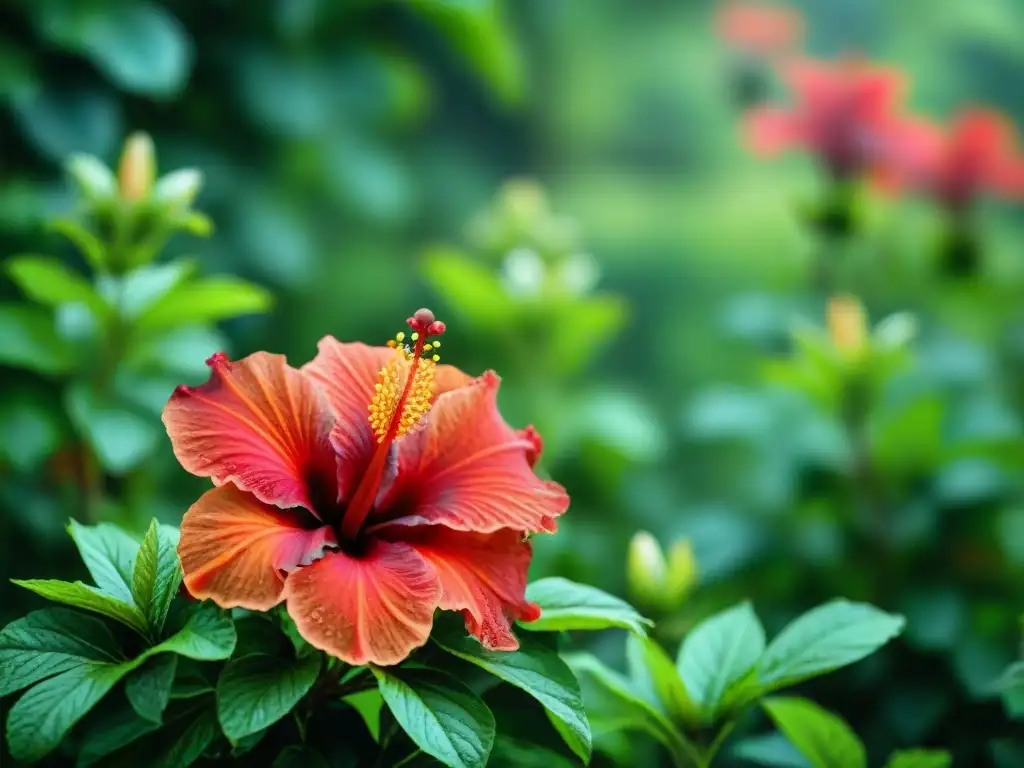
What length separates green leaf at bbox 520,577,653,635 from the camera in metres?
0.59

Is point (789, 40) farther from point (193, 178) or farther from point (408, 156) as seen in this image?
point (193, 178)

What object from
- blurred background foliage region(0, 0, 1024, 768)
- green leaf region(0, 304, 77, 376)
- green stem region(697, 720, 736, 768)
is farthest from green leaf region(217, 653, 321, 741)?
green leaf region(0, 304, 77, 376)

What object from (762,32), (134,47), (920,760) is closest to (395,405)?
(920,760)

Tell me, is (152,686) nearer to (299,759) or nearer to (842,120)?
(299,759)

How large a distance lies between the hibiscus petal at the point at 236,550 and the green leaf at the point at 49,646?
3.5 inches

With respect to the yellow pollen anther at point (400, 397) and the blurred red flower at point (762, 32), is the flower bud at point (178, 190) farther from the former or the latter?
the blurred red flower at point (762, 32)

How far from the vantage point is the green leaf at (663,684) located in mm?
678

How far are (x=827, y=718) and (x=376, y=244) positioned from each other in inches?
45.9

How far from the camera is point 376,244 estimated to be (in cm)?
171

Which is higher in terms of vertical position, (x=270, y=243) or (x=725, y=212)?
(x=725, y=212)

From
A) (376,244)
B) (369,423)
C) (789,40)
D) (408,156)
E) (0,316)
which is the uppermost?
(789,40)

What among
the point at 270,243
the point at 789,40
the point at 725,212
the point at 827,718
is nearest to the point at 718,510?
the point at 827,718

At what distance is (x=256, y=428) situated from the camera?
0.58 m

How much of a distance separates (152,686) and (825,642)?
0.41 metres
